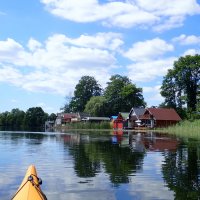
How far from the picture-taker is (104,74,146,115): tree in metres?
119

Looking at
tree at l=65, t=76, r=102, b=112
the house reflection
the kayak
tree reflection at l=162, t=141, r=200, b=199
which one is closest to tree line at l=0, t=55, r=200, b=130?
tree at l=65, t=76, r=102, b=112

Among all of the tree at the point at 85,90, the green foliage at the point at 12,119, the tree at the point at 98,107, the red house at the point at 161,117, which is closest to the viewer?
the red house at the point at 161,117

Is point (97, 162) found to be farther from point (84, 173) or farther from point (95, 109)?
point (95, 109)

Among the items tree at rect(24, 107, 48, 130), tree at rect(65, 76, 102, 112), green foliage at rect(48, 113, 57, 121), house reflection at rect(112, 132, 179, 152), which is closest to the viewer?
house reflection at rect(112, 132, 179, 152)

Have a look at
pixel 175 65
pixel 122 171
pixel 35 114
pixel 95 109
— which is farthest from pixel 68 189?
pixel 35 114

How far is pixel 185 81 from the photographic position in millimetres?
99875

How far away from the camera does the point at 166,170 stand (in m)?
19.1

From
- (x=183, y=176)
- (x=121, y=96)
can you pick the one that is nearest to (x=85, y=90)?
(x=121, y=96)

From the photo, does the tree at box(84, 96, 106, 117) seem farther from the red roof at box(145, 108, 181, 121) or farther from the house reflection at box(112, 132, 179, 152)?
the house reflection at box(112, 132, 179, 152)

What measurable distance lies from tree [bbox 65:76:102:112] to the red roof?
199ft

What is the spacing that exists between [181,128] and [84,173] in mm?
55471

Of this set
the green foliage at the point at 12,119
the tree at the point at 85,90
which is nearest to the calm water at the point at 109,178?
the tree at the point at 85,90

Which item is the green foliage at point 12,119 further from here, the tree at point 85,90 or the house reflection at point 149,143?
the house reflection at point 149,143

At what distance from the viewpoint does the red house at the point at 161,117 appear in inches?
3792
